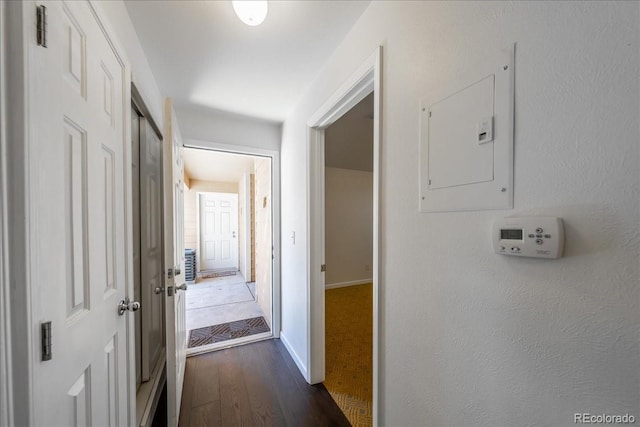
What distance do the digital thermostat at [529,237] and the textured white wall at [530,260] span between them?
3cm

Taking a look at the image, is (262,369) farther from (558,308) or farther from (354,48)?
(354,48)

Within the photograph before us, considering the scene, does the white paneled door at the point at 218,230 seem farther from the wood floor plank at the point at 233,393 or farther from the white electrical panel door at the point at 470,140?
the white electrical panel door at the point at 470,140

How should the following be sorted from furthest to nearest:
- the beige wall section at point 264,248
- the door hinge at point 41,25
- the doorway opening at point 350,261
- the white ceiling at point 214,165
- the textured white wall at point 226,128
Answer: the white ceiling at point 214,165
the beige wall section at point 264,248
the textured white wall at point 226,128
the doorway opening at point 350,261
the door hinge at point 41,25

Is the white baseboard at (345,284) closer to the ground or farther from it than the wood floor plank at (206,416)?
closer to the ground

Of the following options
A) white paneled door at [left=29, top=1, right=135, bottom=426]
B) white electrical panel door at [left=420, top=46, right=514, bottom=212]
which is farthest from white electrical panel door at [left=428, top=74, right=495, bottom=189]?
white paneled door at [left=29, top=1, right=135, bottom=426]

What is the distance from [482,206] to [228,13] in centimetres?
148

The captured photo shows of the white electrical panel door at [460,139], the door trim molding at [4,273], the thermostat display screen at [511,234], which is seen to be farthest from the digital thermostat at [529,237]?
the door trim molding at [4,273]

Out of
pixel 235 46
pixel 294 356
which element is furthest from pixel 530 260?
pixel 294 356

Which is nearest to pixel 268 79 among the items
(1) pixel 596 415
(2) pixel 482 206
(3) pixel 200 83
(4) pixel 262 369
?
(3) pixel 200 83

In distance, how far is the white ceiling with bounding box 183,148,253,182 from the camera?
372cm

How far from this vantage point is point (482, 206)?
676mm

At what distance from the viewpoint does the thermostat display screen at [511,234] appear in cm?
58

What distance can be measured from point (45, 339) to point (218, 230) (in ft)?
18.6

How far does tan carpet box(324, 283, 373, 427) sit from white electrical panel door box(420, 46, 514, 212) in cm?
158
